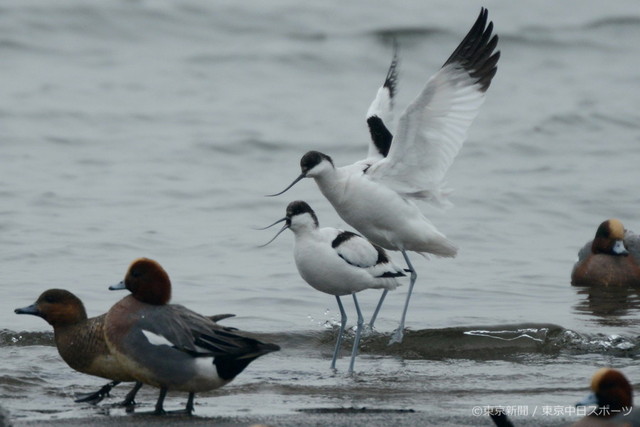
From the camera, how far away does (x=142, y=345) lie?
755 centimetres

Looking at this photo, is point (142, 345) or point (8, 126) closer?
point (142, 345)

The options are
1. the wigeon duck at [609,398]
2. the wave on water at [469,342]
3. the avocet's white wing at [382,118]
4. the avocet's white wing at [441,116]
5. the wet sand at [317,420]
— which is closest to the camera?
the wigeon duck at [609,398]

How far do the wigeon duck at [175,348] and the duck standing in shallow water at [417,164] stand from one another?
10.9 ft

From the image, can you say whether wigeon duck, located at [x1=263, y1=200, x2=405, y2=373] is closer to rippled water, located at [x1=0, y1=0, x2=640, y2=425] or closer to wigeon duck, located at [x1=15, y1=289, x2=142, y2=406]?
rippled water, located at [x1=0, y1=0, x2=640, y2=425]

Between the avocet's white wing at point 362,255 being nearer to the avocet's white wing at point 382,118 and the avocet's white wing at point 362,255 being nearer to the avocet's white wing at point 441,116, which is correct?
the avocet's white wing at point 441,116

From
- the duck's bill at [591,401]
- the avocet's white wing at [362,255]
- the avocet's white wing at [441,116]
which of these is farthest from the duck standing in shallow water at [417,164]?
the duck's bill at [591,401]

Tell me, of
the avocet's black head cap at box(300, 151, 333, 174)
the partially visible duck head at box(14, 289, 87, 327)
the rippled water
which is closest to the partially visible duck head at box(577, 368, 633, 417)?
the rippled water

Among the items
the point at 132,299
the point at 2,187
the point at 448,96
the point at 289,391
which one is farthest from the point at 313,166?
the point at 2,187

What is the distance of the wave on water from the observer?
1055cm

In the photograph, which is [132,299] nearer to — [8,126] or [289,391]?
[289,391]

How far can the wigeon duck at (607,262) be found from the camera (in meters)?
14.1

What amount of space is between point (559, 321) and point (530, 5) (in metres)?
20.8

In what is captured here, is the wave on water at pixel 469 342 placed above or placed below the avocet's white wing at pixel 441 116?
below

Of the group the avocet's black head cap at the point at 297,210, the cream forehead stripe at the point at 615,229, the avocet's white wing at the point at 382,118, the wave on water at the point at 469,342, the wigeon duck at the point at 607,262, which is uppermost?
the avocet's white wing at the point at 382,118
